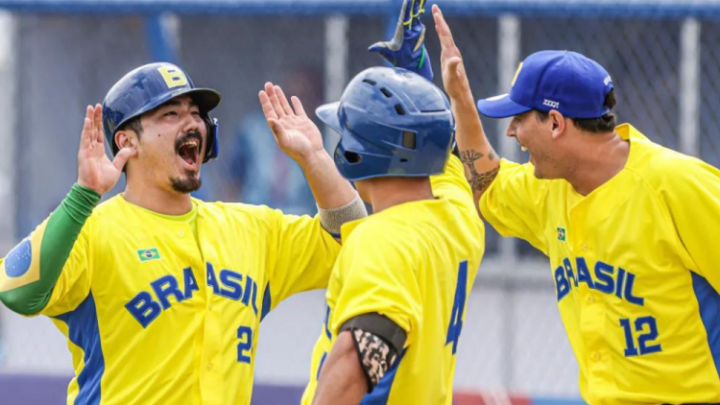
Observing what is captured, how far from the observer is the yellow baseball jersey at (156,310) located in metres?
3.62

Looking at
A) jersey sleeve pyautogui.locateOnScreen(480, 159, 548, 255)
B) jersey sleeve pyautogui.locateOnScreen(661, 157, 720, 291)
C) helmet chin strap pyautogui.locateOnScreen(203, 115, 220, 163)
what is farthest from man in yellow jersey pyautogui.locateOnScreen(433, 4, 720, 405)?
helmet chin strap pyautogui.locateOnScreen(203, 115, 220, 163)

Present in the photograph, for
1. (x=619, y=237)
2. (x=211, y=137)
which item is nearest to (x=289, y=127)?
(x=211, y=137)

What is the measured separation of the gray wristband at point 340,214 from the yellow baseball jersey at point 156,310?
30cm

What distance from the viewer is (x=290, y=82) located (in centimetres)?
766

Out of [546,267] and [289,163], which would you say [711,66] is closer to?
[546,267]

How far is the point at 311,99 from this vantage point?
7.16 meters

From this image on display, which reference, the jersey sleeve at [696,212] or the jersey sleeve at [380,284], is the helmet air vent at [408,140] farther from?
the jersey sleeve at [696,212]

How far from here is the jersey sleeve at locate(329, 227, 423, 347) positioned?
285cm

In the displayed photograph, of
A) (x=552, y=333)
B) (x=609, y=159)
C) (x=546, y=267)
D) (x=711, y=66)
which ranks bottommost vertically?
(x=552, y=333)

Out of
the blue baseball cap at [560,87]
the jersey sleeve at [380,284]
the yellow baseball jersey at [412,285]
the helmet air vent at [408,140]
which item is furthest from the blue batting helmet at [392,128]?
the blue baseball cap at [560,87]

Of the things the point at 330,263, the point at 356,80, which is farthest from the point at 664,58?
the point at 356,80

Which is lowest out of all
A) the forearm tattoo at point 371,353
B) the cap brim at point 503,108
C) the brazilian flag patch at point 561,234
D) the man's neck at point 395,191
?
the forearm tattoo at point 371,353

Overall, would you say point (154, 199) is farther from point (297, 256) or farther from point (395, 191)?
point (395, 191)

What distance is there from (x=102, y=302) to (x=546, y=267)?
11.4 feet
